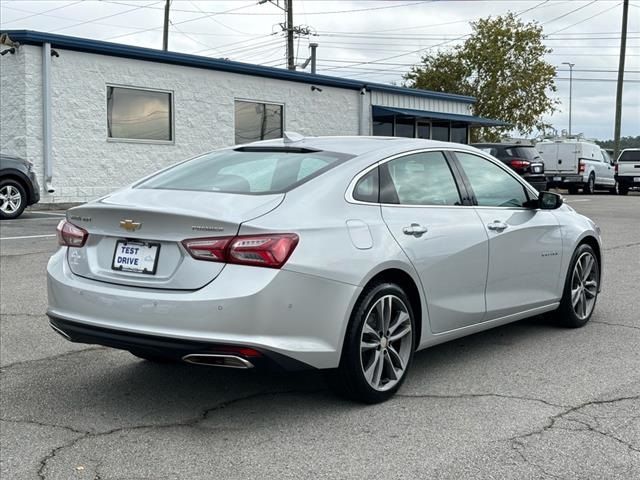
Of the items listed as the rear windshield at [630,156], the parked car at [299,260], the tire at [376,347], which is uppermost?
the rear windshield at [630,156]

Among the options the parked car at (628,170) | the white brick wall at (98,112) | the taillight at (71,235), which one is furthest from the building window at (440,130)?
the taillight at (71,235)

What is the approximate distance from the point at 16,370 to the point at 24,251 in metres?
5.59

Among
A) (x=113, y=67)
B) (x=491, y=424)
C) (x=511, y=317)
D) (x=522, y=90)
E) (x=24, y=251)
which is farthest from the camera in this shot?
(x=522, y=90)

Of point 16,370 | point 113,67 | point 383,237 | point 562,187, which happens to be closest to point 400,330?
point 383,237

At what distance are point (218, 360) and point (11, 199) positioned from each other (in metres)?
A: 11.8

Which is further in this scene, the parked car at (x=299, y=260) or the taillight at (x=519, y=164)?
the taillight at (x=519, y=164)

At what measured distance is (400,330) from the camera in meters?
4.60

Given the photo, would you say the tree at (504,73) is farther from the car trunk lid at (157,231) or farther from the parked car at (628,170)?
the car trunk lid at (157,231)

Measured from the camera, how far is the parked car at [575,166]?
1195 inches

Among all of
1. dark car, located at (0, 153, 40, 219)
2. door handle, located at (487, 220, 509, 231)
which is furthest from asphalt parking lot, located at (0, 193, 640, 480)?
dark car, located at (0, 153, 40, 219)

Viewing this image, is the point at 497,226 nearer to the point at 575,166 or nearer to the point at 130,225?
the point at 130,225

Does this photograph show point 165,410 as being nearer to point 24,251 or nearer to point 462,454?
point 462,454

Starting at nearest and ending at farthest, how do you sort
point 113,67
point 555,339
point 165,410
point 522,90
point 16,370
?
point 165,410
point 16,370
point 555,339
point 113,67
point 522,90

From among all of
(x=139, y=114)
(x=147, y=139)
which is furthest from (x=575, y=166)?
(x=139, y=114)
